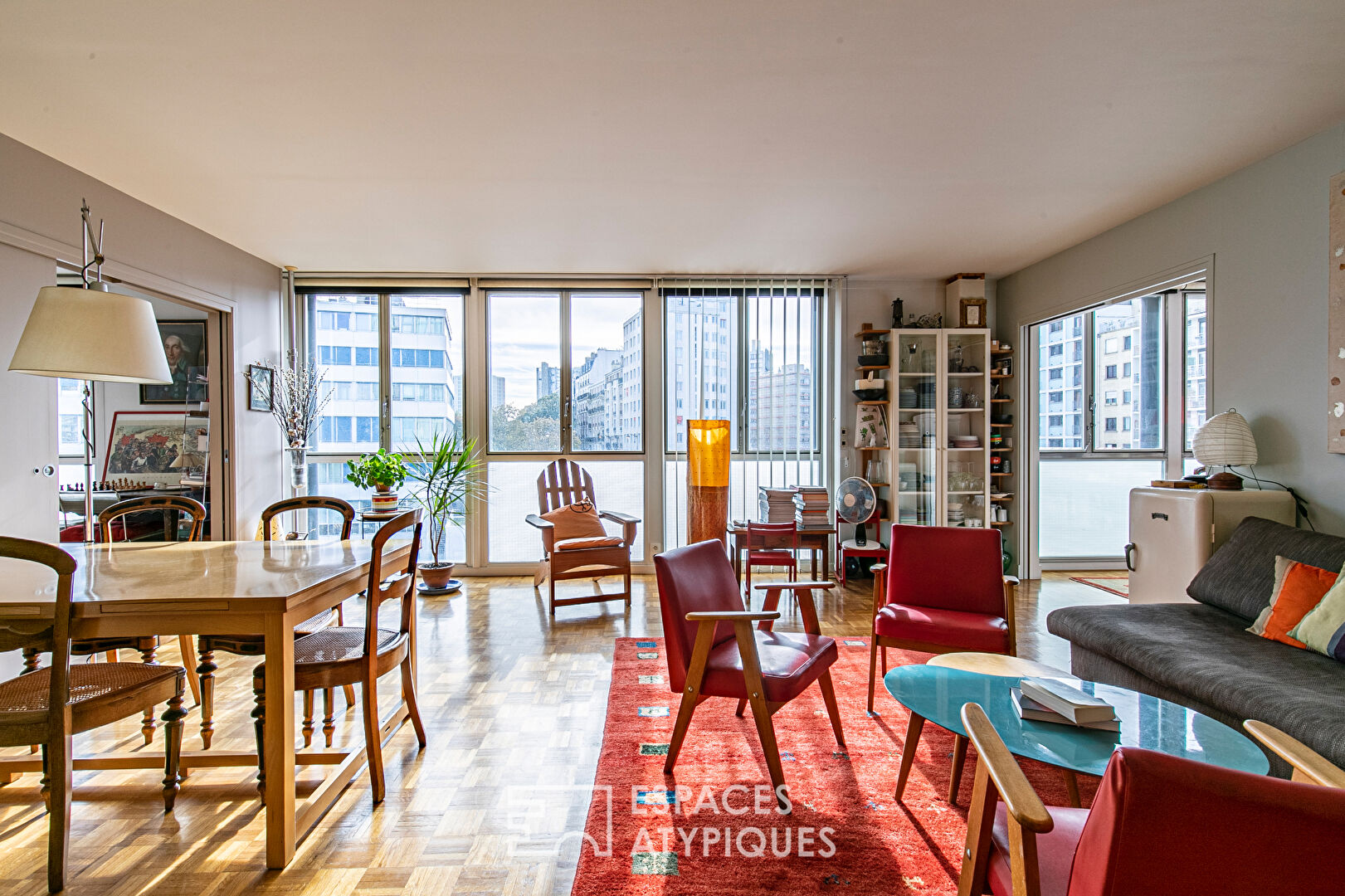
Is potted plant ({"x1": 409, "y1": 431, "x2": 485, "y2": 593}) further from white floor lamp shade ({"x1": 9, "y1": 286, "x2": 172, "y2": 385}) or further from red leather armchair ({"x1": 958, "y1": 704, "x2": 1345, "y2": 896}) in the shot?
red leather armchair ({"x1": 958, "y1": 704, "x2": 1345, "y2": 896})

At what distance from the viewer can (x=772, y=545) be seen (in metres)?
5.06

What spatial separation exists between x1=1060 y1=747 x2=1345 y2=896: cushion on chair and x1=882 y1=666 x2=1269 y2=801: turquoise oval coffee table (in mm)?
762

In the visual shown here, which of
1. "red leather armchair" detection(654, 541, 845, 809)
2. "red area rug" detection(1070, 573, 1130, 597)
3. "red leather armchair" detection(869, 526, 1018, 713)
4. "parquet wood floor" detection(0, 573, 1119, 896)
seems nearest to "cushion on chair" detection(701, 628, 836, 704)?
"red leather armchair" detection(654, 541, 845, 809)

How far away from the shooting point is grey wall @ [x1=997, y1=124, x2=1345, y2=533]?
2973mm

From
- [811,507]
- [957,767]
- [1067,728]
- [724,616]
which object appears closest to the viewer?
[1067,728]

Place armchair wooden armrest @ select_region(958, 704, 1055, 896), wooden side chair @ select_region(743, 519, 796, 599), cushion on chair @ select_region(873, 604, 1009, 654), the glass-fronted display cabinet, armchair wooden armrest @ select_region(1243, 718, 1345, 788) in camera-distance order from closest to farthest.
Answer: armchair wooden armrest @ select_region(958, 704, 1055, 896), armchair wooden armrest @ select_region(1243, 718, 1345, 788), cushion on chair @ select_region(873, 604, 1009, 654), wooden side chair @ select_region(743, 519, 796, 599), the glass-fronted display cabinet

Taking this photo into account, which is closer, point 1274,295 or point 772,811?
point 772,811

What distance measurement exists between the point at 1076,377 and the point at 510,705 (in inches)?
225

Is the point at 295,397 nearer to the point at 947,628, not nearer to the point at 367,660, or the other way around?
the point at 367,660

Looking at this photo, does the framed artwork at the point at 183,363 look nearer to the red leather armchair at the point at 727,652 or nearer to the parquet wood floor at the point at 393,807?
the parquet wood floor at the point at 393,807

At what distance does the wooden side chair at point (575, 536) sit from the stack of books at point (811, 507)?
136 cm

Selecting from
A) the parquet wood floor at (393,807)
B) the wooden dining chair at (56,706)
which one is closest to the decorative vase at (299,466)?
the parquet wood floor at (393,807)

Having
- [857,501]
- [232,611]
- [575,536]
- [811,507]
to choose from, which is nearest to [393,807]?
[232,611]

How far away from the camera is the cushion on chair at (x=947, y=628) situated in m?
2.64
